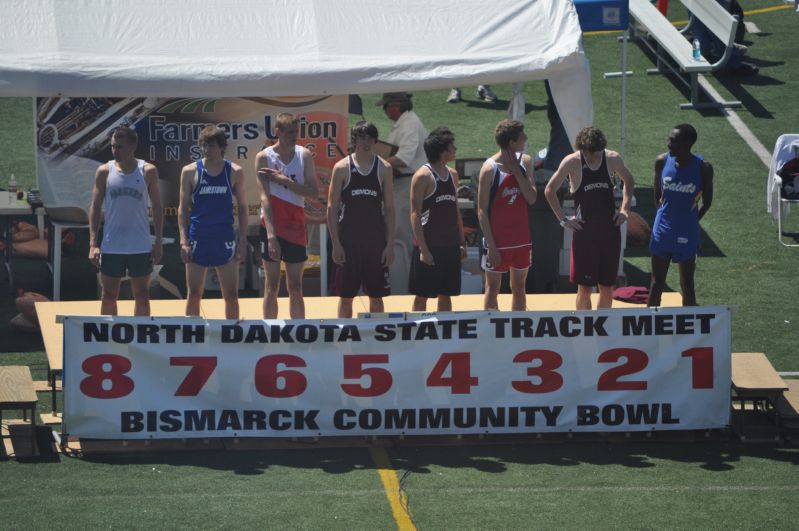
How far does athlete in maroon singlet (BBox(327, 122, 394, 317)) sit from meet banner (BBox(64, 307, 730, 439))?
1.17m

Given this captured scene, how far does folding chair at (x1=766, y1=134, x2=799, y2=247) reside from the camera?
1427cm

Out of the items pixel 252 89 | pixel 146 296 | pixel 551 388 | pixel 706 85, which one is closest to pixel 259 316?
pixel 146 296

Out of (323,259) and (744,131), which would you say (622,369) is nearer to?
(323,259)

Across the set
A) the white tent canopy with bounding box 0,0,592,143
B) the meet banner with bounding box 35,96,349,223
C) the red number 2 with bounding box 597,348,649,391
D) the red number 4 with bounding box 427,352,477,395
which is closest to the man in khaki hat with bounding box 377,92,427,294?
the meet banner with bounding box 35,96,349,223

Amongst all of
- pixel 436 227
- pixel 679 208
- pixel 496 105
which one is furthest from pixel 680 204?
pixel 496 105

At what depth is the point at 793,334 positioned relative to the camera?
1151cm

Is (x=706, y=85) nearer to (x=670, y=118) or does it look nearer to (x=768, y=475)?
(x=670, y=118)

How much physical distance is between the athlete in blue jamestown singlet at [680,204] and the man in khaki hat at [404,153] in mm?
2832

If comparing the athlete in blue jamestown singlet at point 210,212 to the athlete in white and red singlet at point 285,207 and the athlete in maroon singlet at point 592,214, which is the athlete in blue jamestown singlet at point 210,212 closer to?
the athlete in white and red singlet at point 285,207

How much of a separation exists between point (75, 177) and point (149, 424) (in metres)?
4.18

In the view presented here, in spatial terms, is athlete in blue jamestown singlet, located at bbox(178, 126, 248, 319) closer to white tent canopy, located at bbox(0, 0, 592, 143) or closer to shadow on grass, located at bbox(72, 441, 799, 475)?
shadow on grass, located at bbox(72, 441, 799, 475)

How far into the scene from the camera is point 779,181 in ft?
46.8

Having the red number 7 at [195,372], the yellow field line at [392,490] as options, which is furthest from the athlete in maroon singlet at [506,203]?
the red number 7 at [195,372]

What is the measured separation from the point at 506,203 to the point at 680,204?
1.35 meters
